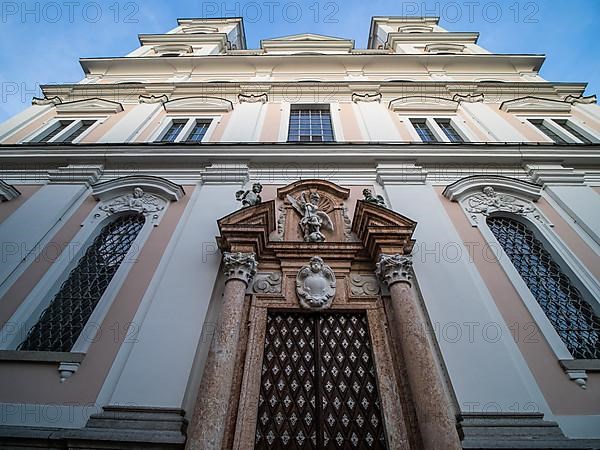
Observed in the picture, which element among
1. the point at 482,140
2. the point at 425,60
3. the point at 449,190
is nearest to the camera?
the point at 449,190

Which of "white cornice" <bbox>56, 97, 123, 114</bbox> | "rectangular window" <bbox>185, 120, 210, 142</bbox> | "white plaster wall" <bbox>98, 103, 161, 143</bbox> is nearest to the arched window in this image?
"rectangular window" <bbox>185, 120, 210, 142</bbox>

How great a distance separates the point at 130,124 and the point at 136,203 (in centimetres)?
477

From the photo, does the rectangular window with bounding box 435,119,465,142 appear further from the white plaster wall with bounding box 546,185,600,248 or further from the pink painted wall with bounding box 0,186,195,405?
the pink painted wall with bounding box 0,186,195,405

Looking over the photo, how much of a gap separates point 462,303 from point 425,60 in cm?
1544

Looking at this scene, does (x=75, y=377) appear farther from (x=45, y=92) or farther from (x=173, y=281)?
(x=45, y=92)

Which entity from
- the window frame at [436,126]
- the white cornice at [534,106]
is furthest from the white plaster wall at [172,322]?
the white cornice at [534,106]

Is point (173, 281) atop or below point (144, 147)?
below

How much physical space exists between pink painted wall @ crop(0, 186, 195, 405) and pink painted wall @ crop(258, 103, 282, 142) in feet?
20.9

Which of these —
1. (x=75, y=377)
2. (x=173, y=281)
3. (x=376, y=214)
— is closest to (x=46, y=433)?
(x=75, y=377)

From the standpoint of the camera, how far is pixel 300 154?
9.15 m

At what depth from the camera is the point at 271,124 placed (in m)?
11.5

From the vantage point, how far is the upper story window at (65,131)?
1109cm

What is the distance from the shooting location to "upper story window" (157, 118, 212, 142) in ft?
36.1

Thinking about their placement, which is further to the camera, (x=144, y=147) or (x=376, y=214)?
(x=144, y=147)
